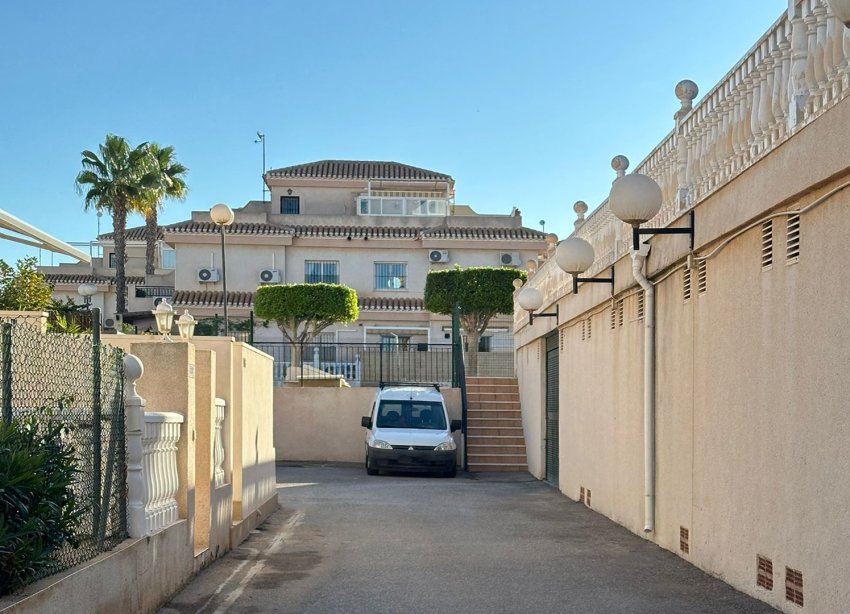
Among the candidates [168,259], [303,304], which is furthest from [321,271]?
[168,259]

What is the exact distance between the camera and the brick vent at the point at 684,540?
1102cm

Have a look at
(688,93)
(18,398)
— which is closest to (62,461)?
(18,398)

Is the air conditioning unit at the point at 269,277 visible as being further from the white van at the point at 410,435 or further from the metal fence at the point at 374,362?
the white van at the point at 410,435

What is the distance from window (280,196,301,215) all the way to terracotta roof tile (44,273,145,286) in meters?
8.38

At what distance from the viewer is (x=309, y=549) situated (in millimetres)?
12234

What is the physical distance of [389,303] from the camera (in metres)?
54.8

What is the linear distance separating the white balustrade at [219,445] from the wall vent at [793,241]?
5805mm

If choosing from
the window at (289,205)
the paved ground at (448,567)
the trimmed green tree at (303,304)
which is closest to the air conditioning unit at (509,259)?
the window at (289,205)

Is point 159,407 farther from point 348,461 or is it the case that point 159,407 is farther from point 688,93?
point 348,461

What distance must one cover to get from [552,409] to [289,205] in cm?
3982

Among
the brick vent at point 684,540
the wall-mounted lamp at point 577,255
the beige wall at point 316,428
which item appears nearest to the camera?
the brick vent at point 684,540

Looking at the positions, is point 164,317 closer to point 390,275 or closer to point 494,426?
point 494,426

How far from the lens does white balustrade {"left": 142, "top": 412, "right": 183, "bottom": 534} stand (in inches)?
341

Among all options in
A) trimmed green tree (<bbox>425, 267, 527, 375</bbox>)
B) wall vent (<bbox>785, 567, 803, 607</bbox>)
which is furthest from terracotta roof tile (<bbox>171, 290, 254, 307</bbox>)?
wall vent (<bbox>785, 567, 803, 607</bbox>)
